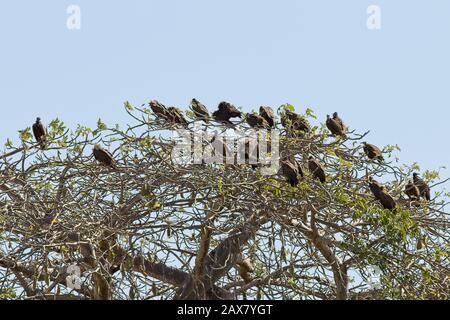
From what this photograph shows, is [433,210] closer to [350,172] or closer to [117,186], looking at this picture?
[350,172]

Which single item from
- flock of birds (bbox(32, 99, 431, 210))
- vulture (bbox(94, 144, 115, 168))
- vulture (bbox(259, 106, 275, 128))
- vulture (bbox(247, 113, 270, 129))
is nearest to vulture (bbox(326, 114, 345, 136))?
flock of birds (bbox(32, 99, 431, 210))

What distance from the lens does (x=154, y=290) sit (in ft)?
36.6

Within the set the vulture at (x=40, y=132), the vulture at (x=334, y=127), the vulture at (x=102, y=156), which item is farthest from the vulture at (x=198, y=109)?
the vulture at (x=40, y=132)

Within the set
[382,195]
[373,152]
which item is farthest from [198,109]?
[382,195]

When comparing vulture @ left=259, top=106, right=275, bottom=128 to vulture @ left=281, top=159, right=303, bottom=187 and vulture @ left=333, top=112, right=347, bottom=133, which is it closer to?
vulture @ left=333, top=112, right=347, bottom=133

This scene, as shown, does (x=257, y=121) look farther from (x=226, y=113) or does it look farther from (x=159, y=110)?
(x=159, y=110)

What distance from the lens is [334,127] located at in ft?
38.6

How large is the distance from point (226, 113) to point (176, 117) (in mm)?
516

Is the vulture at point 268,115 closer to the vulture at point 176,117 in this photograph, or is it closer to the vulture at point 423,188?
the vulture at point 176,117

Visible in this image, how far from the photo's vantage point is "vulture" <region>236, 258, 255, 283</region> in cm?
1174

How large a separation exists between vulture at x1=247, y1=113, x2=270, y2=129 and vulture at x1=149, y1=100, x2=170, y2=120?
843 mm

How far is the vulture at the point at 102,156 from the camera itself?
11.1 metres

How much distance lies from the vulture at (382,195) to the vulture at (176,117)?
2.01 meters

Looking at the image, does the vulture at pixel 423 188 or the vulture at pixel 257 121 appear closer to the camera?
the vulture at pixel 257 121
